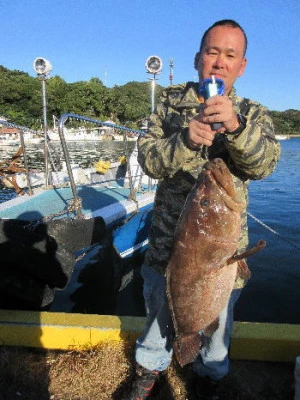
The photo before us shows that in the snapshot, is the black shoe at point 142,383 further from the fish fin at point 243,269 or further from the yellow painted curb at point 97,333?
the fish fin at point 243,269

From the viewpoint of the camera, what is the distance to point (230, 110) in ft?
5.94

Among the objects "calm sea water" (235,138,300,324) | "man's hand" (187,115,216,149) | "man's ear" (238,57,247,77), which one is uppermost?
"man's ear" (238,57,247,77)

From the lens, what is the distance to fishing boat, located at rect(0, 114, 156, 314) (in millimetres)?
3814

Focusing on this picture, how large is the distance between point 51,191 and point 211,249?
Answer: 6779 mm

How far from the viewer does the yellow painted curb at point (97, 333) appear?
3.41 meters

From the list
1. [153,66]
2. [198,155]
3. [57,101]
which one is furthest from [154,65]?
[57,101]

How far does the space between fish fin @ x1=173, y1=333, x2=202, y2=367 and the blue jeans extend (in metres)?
0.31

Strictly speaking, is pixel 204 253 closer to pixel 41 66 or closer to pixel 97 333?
pixel 97 333

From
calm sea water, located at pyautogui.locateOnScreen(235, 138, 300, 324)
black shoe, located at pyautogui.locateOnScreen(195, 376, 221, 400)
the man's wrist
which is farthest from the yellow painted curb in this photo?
the man's wrist

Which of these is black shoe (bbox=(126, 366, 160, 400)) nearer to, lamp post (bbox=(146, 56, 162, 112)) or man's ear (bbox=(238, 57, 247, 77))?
man's ear (bbox=(238, 57, 247, 77))

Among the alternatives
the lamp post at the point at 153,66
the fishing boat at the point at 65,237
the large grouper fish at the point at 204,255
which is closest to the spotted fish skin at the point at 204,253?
the large grouper fish at the point at 204,255

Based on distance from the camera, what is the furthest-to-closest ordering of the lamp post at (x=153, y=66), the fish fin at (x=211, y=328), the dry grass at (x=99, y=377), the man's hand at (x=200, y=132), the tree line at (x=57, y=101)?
the tree line at (x=57, y=101) → the lamp post at (x=153, y=66) → the dry grass at (x=99, y=377) → the fish fin at (x=211, y=328) → the man's hand at (x=200, y=132)

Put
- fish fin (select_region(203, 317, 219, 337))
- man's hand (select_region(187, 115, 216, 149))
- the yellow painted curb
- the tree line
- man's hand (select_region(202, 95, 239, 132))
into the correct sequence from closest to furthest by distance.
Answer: man's hand (select_region(202, 95, 239, 132)), man's hand (select_region(187, 115, 216, 149)), fish fin (select_region(203, 317, 219, 337)), the yellow painted curb, the tree line

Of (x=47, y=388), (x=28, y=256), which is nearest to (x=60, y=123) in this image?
(x=28, y=256)
